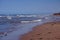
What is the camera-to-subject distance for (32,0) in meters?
2.42

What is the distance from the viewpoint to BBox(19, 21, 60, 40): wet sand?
7.66ft

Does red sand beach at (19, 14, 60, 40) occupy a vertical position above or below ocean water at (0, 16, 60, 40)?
below

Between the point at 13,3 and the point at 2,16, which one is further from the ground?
the point at 13,3

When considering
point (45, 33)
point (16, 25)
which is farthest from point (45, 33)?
point (16, 25)

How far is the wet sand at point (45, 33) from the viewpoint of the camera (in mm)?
2334

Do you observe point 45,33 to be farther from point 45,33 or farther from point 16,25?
point 16,25

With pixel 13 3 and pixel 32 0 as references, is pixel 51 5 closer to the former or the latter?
pixel 32 0

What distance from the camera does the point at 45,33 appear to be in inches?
93.0

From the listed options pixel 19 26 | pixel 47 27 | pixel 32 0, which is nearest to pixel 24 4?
pixel 32 0

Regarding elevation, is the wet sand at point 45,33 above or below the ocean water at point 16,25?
below

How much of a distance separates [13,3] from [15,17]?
0.69 ft

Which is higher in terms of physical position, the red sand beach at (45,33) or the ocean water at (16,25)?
the ocean water at (16,25)

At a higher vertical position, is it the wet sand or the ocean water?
the ocean water

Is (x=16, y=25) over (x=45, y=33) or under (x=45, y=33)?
over
